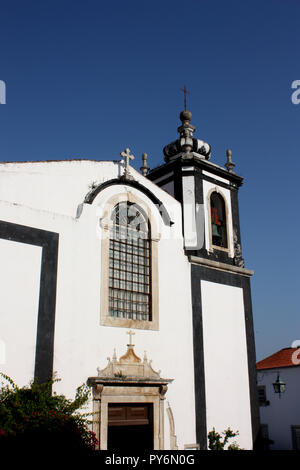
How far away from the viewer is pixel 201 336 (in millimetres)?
13000

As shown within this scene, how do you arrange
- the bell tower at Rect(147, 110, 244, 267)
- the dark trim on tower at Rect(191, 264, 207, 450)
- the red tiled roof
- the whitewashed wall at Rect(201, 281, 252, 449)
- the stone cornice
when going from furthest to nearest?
the red tiled roof → the bell tower at Rect(147, 110, 244, 267) → the stone cornice → the whitewashed wall at Rect(201, 281, 252, 449) → the dark trim on tower at Rect(191, 264, 207, 450)

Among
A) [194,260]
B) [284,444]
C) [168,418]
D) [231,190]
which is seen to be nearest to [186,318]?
[194,260]

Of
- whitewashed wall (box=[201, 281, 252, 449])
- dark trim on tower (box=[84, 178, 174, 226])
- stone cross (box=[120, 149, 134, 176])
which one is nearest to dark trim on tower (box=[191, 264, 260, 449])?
whitewashed wall (box=[201, 281, 252, 449])

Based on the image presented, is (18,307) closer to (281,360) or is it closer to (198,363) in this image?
(198,363)

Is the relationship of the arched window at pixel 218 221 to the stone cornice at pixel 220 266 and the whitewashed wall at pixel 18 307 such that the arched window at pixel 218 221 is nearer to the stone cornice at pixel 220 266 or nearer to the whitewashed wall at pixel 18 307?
the stone cornice at pixel 220 266

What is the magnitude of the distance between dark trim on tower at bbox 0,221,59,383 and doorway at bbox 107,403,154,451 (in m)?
1.98

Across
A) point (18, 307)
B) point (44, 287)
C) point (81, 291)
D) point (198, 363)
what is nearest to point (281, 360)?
point (198, 363)

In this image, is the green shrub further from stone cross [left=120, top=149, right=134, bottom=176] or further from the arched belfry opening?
stone cross [left=120, top=149, right=134, bottom=176]

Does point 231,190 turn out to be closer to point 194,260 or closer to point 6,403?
point 194,260

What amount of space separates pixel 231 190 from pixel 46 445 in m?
10.3

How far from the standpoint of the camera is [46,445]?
8203 mm

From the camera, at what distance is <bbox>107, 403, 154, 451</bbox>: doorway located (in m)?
10.9

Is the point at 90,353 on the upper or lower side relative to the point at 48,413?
upper

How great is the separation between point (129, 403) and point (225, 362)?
3.43 metres
